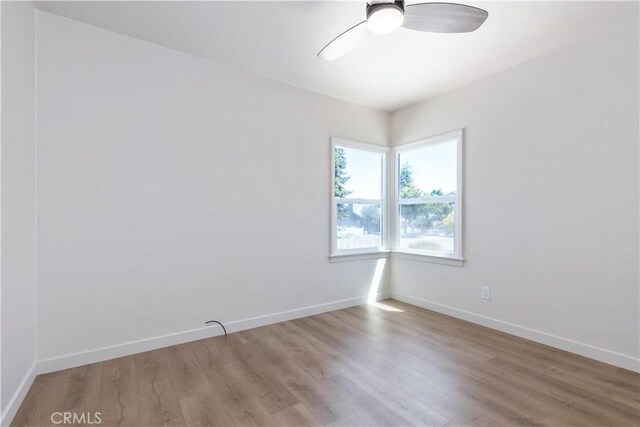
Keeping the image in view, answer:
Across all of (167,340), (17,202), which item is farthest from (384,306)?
(17,202)

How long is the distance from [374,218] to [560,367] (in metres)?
2.38

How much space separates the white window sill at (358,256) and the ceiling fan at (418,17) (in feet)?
7.87

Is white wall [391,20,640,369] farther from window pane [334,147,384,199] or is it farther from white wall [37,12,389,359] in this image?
white wall [37,12,389,359]

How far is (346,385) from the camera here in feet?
6.66

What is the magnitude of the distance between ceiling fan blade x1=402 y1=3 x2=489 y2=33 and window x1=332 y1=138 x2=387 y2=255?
6.30 ft

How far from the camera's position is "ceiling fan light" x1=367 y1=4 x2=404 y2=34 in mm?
1584

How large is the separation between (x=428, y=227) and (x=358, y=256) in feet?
3.08

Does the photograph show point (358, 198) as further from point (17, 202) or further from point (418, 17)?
point (17, 202)

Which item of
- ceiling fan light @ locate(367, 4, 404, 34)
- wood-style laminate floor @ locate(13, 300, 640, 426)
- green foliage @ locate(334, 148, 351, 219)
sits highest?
ceiling fan light @ locate(367, 4, 404, 34)

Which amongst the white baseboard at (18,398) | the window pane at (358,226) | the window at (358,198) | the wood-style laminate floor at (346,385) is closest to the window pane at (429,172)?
the window at (358,198)

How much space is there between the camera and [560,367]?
2.27 m

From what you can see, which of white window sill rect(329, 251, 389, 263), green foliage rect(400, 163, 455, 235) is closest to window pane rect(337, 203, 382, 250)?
white window sill rect(329, 251, 389, 263)

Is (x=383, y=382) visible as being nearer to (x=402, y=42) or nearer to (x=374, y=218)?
(x=374, y=218)

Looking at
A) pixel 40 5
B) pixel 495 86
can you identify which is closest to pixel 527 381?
pixel 495 86
